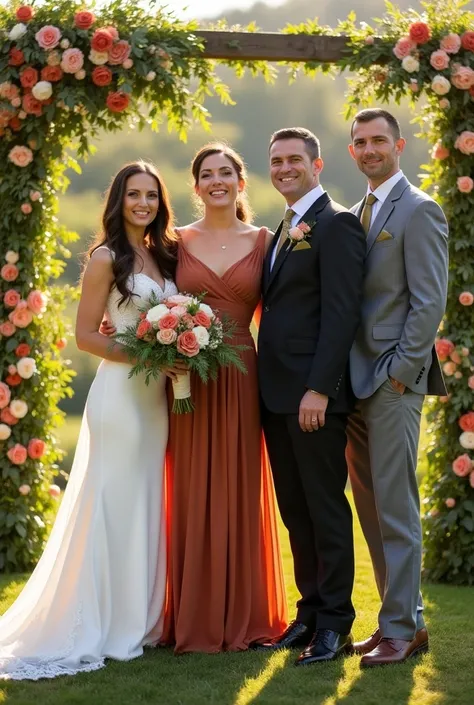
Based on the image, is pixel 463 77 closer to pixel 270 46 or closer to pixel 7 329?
pixel 270 46

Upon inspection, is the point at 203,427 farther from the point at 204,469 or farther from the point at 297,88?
the point at 297,88

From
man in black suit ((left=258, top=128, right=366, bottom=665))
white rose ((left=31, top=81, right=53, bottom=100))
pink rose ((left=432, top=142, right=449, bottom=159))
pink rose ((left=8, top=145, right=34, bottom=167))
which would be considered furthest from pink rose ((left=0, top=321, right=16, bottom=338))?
pink rose ((left=432, top=142, right=449, bottom=159))

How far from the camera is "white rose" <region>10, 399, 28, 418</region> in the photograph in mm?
6203

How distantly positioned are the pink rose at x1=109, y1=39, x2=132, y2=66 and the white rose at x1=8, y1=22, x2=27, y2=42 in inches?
21.1

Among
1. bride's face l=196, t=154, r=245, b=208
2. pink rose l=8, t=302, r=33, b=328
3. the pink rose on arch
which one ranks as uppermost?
the pink rose on arch

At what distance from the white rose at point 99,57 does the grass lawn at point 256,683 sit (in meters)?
3.36

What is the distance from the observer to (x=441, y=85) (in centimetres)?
581

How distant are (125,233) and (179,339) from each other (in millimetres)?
876

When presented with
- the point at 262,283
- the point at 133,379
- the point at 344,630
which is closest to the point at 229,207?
the point at 262,283

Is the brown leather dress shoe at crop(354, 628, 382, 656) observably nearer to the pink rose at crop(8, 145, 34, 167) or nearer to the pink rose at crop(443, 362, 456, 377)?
the pink rose at crop(443, 362, 456, 377)

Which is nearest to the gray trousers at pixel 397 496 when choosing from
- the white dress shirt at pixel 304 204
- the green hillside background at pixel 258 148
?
the white dress shirt at pixel 304 204

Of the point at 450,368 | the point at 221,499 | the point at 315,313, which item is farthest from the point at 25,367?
the point at 450,368

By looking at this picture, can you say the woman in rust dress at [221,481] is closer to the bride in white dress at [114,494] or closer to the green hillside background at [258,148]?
the bride in white dress at [114,494]

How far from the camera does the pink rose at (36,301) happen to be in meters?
6.21
